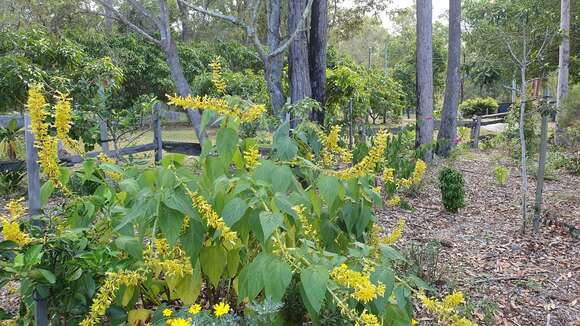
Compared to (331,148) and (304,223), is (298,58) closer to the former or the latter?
(331,148)

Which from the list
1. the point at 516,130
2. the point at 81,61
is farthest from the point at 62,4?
the point at 516,130

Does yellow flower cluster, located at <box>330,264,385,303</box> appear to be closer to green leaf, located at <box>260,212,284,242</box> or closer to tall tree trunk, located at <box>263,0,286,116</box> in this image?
green leaf, located at <box>260,212,284,242</box>

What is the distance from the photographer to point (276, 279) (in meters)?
1.08

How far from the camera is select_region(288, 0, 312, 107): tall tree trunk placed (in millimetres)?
5426

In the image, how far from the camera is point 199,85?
13102 millimetres

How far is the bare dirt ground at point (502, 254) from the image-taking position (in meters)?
2.63

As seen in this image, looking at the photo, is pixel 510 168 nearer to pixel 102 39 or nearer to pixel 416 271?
pixel 416 271

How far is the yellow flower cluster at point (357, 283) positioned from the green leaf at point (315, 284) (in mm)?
40

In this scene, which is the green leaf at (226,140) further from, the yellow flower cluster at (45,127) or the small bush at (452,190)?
the small bush at (452,190)

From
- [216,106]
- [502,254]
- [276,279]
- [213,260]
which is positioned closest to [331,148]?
[216,106]

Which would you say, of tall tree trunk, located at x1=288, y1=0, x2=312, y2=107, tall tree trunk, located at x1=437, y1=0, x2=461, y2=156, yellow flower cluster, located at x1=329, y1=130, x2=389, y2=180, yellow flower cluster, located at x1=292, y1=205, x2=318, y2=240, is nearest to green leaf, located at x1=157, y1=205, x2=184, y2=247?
yellow flower cluster, located at x1=292, y1=205, x2=318, y2=240

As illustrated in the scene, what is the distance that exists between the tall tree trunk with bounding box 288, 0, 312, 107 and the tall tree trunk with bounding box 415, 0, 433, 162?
3.22 meters

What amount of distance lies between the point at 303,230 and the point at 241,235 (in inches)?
8.4

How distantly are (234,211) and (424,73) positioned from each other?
765 cm
